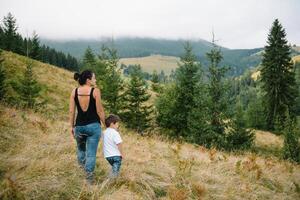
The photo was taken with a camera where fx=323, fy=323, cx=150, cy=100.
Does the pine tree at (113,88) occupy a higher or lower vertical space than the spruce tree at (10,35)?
lower

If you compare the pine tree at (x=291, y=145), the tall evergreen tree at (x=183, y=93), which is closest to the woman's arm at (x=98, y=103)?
the pine tree at (x=291, y=145)

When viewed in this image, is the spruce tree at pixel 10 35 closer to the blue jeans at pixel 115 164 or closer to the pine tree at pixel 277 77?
the pine tree at pixel 277 77

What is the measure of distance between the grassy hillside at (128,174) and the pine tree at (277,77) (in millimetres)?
30923

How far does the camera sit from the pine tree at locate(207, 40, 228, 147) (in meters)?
18.4

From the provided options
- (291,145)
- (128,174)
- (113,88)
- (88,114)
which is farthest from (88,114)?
(113,88)

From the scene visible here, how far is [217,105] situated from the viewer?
18.5m

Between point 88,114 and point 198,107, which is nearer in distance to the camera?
point 88,114

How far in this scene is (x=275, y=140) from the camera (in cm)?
3497

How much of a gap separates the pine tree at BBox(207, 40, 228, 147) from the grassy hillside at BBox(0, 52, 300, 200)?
6812 millimetres

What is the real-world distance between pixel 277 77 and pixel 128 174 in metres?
37.5

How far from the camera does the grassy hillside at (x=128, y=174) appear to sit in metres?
5.28

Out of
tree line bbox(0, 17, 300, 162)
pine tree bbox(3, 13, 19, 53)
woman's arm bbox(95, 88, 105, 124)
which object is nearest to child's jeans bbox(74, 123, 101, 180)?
woman's arm bbox(95, 88, 105, 124)

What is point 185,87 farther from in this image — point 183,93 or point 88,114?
point 88,114

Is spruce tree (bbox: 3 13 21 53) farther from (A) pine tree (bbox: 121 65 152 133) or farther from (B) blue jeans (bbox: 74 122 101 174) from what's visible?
(B) blue jeans (bbox: 74 122 101 174)
